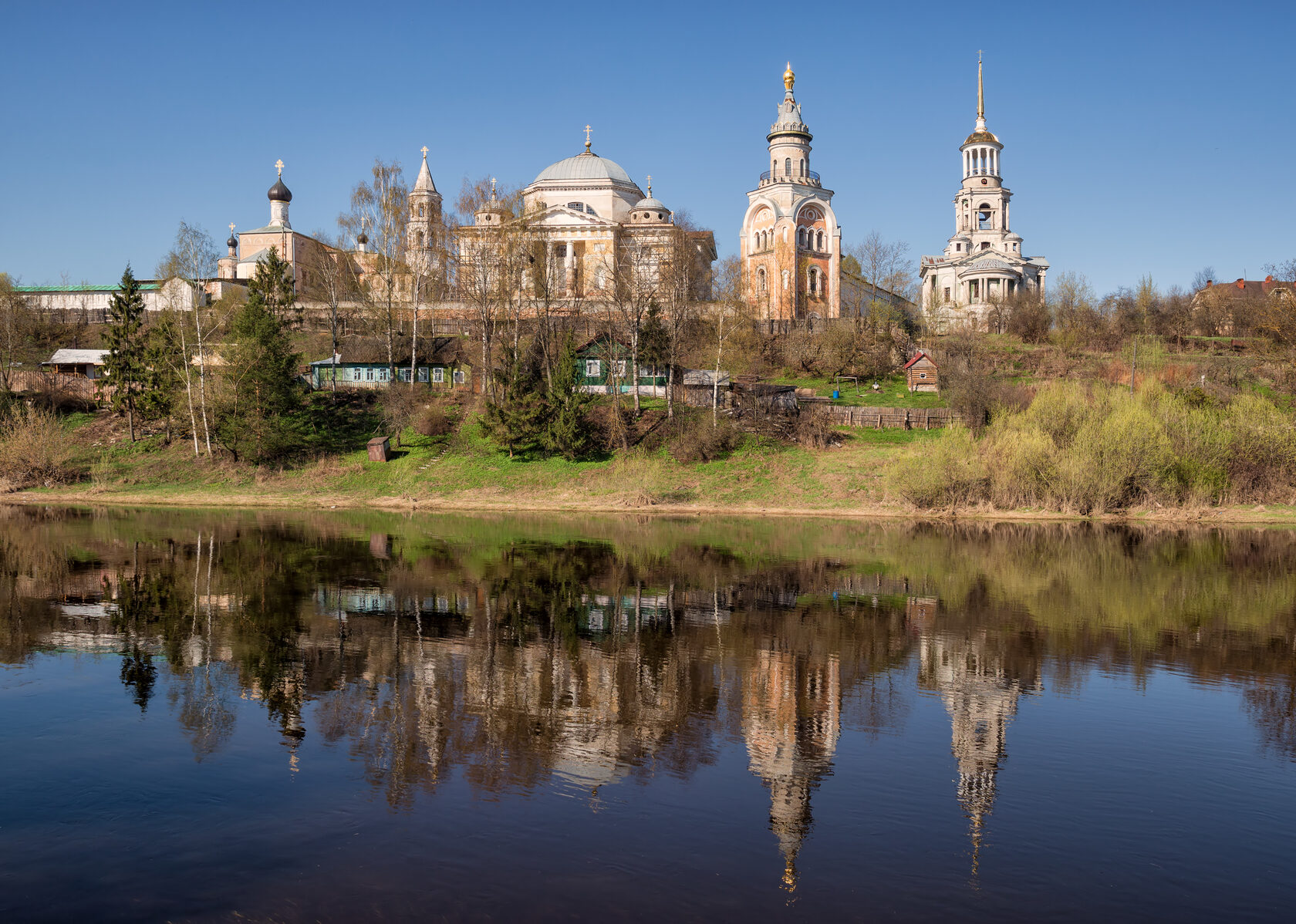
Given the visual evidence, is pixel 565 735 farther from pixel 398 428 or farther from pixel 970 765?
pixel 398 428

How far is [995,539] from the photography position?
1102 inches

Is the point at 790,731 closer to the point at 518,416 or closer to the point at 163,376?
Result: the point at 518,416

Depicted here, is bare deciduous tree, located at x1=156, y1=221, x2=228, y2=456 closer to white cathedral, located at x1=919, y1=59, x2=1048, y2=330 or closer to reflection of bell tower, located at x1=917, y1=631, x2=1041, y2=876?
reflection of bell tower, located at x1=917, y1=631, x2=1041, y2=876

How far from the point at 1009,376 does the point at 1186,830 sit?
50.5m

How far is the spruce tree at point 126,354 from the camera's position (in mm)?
46219

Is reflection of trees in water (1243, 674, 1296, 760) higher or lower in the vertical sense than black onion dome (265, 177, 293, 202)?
lower

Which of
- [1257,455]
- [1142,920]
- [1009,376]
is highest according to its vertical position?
[1009,376]

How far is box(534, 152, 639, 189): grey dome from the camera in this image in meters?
71.8

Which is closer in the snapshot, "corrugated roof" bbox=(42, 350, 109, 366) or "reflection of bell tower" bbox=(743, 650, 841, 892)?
"reflection of bell tower" bbox=(743, 650, 841, 892)

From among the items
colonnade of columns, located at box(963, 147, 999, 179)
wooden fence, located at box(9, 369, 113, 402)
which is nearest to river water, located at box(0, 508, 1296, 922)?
wooden fence, located at box(9, 369, 113, 402)

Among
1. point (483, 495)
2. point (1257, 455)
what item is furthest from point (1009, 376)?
point (483, 495)

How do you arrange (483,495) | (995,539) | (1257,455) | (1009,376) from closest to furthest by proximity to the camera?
1. (995,539)
2. (1257,455)
3. (483,495)
4. (1009,376)

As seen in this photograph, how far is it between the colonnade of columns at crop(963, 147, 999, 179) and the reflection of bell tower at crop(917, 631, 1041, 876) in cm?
8683

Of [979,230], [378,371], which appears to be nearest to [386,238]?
[378,371]
